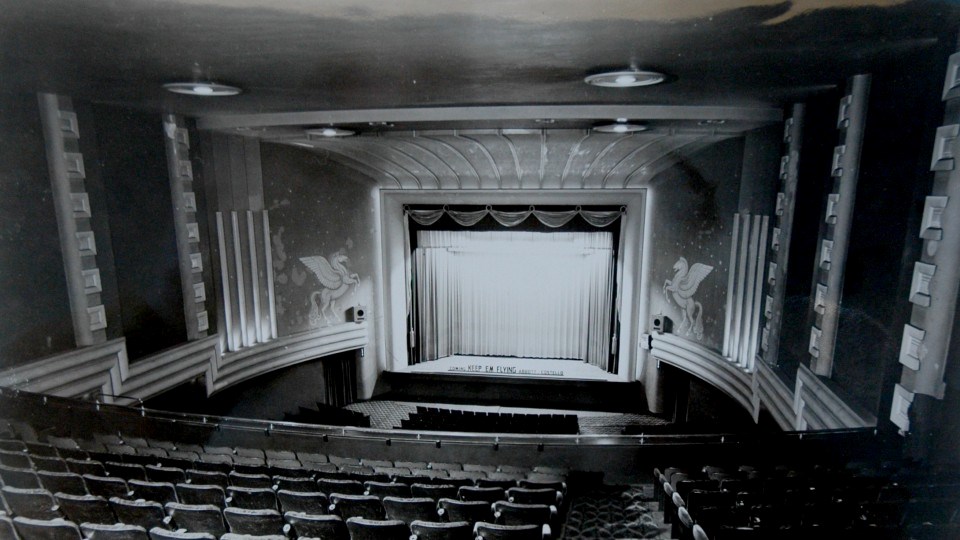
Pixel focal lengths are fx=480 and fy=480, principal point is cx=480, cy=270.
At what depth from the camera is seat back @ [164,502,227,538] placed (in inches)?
102

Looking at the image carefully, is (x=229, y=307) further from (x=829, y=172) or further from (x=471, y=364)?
(x=829, y=172)

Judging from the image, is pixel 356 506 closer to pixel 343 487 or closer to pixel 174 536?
Result: pixel 343 487

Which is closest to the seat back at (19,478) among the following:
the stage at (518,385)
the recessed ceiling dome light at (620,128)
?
the recessed ceiling dome light at (620,128)

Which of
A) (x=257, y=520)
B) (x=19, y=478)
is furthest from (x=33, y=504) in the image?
(x=257, y=520)

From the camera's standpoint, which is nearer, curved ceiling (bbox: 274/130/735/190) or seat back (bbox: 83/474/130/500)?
seat back (bbox: 83/474/130/500)

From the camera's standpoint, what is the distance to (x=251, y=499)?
301cm

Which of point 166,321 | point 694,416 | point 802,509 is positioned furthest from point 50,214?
point 694,416

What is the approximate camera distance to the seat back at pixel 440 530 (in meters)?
2.44

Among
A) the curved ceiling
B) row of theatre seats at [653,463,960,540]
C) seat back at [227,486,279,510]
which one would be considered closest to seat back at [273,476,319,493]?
seat back at [227,486,279,510]

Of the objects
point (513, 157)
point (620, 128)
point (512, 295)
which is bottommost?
point (512, 295)

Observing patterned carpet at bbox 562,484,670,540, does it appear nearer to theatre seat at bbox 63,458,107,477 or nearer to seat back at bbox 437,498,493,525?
seat back at bbox 437,498,493,525

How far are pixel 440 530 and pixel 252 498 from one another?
134 centimetres

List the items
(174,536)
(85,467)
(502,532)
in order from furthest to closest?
1. (85,467)
2. (502,532)
3. (174,536)

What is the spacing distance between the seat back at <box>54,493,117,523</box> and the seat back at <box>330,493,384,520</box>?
1.19 meters
